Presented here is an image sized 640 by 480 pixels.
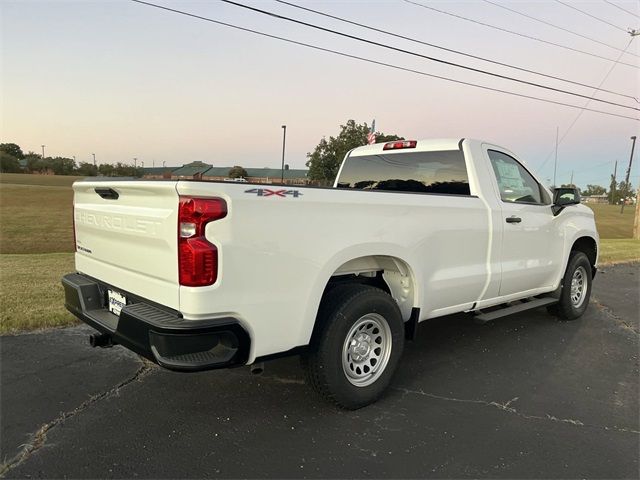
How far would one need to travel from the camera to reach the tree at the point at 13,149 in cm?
7275

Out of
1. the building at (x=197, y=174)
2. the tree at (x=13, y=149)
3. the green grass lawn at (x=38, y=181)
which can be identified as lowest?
the green grass lawn at (x=38, y=181)

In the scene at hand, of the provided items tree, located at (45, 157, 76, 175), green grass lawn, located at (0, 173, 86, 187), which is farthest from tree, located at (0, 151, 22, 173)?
green grass lawn, located at (0, 173, 86, 187)

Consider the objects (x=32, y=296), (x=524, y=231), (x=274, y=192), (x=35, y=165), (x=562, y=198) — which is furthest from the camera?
(x=35, y=165)

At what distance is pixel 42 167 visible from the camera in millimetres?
62688

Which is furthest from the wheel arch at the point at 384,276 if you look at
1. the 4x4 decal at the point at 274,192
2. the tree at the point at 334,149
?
the tree at the point at 334,149

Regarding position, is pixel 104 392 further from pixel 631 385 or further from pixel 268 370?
pixel 631 385

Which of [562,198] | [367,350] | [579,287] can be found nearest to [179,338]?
[367,350]

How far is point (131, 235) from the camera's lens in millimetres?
3045

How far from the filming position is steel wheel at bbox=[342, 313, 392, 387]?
3465 mm

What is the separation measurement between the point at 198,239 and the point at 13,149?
88.2 metres

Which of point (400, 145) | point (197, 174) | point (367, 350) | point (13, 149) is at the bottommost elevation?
point (367, 350)

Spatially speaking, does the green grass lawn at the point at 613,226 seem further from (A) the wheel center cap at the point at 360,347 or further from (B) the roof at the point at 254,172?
(A) the wheel center cap at the point at 360,347

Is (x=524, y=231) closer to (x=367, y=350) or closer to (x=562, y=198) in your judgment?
(x=562, y=198)

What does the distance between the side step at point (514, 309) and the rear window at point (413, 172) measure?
121 cm
